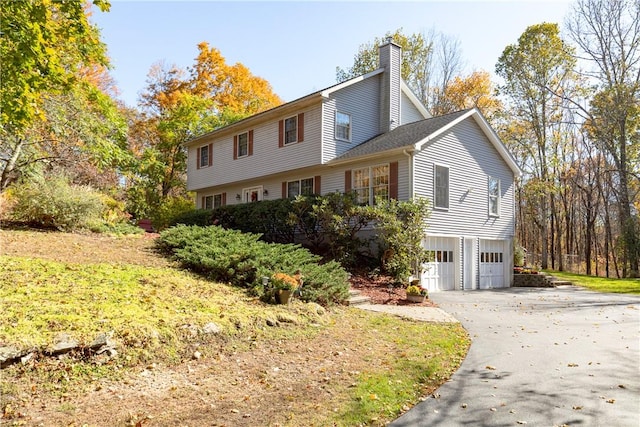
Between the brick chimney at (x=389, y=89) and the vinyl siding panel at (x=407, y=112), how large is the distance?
106 cm

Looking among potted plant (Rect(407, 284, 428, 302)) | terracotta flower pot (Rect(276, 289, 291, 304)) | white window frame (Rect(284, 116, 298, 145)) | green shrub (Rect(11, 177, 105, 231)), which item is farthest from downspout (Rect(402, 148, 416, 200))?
green shrub (Rect(11, 177, 105, 231))

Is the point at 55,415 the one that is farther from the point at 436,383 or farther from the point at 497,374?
the point at 497,374

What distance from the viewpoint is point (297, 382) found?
5023 mm

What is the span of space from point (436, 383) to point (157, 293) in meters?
4.47

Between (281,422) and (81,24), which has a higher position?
(81,24)

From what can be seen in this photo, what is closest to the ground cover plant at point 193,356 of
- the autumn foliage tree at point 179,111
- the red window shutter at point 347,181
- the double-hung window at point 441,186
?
the double-hung window at point 441,186

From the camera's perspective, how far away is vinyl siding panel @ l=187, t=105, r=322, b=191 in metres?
16.9

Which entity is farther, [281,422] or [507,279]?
[507,279]

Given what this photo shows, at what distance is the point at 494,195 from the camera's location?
1834cm

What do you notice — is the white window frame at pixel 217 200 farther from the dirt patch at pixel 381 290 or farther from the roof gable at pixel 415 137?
the dirt patch at pixel 381 290

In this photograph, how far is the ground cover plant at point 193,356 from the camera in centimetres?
409

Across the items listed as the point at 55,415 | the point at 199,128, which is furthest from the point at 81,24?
the point at 199,128

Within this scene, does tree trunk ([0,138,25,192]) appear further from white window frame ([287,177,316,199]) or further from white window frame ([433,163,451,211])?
white window frame ([433,163,451,211])

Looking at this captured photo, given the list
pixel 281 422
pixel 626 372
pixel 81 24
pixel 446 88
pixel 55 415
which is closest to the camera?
pixel 55 415
